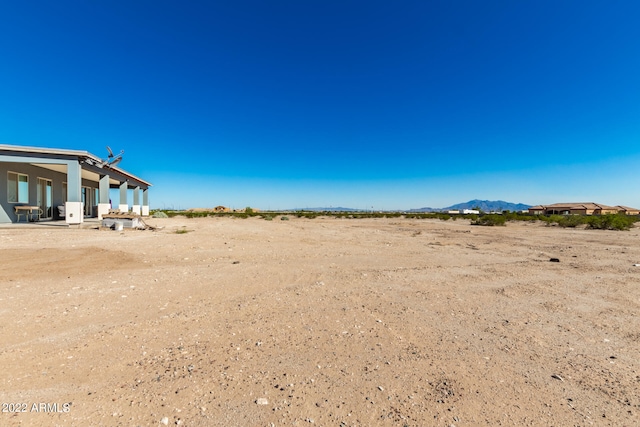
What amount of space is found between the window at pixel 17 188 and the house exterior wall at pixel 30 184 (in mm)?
166

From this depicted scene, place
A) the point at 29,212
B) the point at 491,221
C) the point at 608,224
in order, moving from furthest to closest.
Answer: the point at 491,221, the point at 608,224, the point at 29,212

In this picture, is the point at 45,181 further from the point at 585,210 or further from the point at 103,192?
the point at 585,210

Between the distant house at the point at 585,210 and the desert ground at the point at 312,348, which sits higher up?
the distant house at the point at 585,210

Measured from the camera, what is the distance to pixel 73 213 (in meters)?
13.9

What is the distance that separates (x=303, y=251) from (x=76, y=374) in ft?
22.9

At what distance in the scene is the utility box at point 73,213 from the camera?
541 inches

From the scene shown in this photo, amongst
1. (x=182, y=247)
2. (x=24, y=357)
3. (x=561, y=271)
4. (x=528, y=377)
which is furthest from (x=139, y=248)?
(x=561, y=271)

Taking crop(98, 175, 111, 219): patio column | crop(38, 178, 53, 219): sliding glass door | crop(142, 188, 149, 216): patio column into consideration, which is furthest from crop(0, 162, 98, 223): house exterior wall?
crop(142, 188, 149, 216): patio column

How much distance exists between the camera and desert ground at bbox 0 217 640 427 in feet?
6.72

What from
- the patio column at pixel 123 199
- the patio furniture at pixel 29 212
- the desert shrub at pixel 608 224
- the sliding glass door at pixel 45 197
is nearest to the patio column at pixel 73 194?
the patio furniture at pixel 29 212

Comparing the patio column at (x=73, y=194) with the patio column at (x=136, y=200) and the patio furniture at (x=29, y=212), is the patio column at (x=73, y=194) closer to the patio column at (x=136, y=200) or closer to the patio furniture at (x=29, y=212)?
the patio furniture at (x=29, y=212)

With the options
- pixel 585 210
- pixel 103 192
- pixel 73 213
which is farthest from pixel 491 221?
pixel 585 210

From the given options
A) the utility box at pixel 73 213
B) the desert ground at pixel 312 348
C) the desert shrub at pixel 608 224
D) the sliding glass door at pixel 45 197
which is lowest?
the desert ground at pixel 312 348

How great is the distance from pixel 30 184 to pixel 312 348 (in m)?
20.6
